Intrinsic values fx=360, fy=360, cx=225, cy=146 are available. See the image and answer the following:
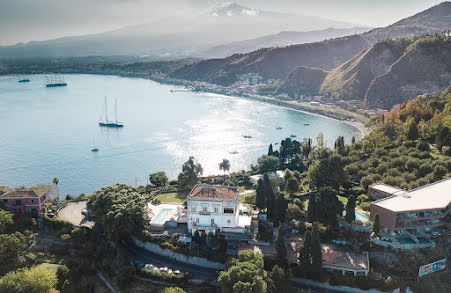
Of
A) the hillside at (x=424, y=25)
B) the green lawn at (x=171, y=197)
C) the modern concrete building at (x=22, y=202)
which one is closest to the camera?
the modern concrete building at (x=22, y=202)

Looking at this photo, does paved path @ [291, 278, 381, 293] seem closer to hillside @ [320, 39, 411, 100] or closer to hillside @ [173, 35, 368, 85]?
hillside @ [320, 39, 411, 100]

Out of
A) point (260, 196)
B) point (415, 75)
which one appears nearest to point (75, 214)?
point (260, 196)

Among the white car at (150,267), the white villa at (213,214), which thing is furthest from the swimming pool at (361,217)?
the white car at (150,267)

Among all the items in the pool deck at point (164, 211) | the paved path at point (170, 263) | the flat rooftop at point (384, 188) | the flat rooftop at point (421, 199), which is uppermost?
the flat rooftop at point (421, 199)

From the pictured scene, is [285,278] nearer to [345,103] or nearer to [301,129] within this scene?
[301,129]

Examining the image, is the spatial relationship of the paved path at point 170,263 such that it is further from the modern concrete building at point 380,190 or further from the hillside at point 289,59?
the hillside at point 289,59

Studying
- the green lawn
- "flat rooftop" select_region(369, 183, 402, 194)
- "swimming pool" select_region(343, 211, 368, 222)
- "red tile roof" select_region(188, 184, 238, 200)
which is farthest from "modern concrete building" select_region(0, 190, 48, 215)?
"flat rooftop" select_region(369, 183, 402, 194)

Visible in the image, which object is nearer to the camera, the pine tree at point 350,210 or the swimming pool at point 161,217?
the pine tree at point 350,210
